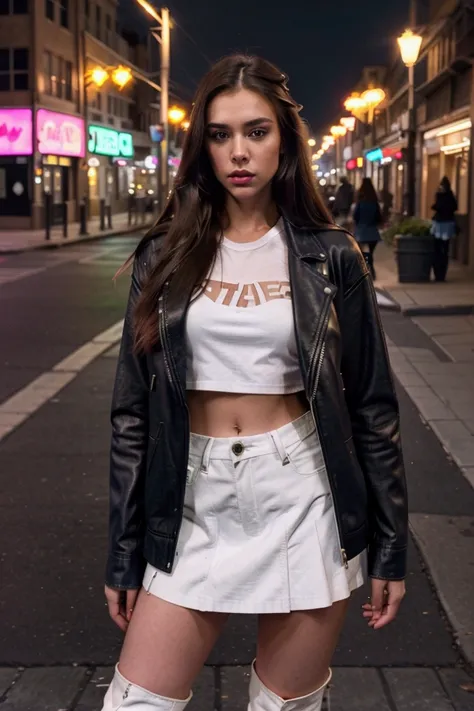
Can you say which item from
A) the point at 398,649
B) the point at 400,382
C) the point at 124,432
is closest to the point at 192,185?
the point at 124,432

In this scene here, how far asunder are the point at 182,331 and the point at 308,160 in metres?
0.56

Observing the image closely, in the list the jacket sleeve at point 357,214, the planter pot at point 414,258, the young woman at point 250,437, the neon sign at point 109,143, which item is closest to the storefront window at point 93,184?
the neon sign at point 109,143

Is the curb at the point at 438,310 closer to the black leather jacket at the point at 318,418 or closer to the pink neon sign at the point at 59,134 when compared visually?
the black leather jacket at the point at 318,418

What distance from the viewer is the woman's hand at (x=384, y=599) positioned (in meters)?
2.22

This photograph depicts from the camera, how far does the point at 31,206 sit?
36094 millimetres

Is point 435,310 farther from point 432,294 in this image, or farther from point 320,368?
point 320,368

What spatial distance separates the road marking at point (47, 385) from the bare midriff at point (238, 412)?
16.5ft

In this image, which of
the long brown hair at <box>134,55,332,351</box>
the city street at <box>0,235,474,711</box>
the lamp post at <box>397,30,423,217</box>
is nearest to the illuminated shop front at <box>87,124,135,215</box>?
the lamp post at <box>397,30,423,217</box>

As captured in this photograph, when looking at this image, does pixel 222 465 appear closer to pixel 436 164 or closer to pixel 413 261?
pixel 413 261

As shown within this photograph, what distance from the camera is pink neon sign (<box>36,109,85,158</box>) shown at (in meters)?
36.3

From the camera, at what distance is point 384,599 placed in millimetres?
2234

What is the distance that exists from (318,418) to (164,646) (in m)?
0.60

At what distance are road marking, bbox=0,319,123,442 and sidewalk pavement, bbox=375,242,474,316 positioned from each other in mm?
4566

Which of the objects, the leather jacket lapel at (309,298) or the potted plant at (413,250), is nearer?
the leather jacket lapel at (309,298)
